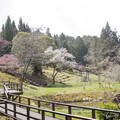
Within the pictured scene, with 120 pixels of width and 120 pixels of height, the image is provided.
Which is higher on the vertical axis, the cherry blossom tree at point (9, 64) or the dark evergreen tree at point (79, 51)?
the dark evergreen tree at point (79, 51)

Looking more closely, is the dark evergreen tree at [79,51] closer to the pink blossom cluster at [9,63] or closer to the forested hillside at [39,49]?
the forested hillside at [39,49]

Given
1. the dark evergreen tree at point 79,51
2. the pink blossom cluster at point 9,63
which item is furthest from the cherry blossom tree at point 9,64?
the dark evergreen tree at point 79,51

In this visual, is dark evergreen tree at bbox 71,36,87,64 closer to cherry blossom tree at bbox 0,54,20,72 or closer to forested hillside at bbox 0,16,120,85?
forested hillside at bbox 0,16,120,85

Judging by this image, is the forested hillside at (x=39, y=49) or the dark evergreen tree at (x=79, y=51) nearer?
the forested hillside at (x=39, y=49)

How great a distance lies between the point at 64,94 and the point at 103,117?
41.8 ft

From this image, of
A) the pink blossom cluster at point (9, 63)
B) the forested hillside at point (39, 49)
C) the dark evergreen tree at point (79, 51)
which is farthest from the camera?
the dark evergreen tree at point (79, 51)

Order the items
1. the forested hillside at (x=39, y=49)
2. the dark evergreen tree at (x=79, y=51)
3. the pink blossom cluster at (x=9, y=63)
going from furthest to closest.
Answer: the dark evergreen tree at (x=79, y=51)
the pink blossom cluster at (x=9, y=63)
the forested hillside at (x=39, y=49)

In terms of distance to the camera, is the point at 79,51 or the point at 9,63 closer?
the point at 9,63

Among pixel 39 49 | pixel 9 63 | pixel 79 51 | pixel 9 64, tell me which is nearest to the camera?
pixel 39 49

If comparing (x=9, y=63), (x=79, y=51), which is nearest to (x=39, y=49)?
(x=9, y=63)

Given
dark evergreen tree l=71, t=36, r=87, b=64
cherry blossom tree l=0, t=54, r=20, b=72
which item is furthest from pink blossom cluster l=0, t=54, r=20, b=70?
dark evergreen tree l=71, t=36, r=87, b=64

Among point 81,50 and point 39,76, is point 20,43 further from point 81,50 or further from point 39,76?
point 81,50

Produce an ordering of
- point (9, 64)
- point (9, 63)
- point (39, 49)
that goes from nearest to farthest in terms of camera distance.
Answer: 1. point (39, 49)
2. point (9, 63)
3. point (9, 64)

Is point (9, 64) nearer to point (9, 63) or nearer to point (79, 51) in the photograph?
point (9, 63)
